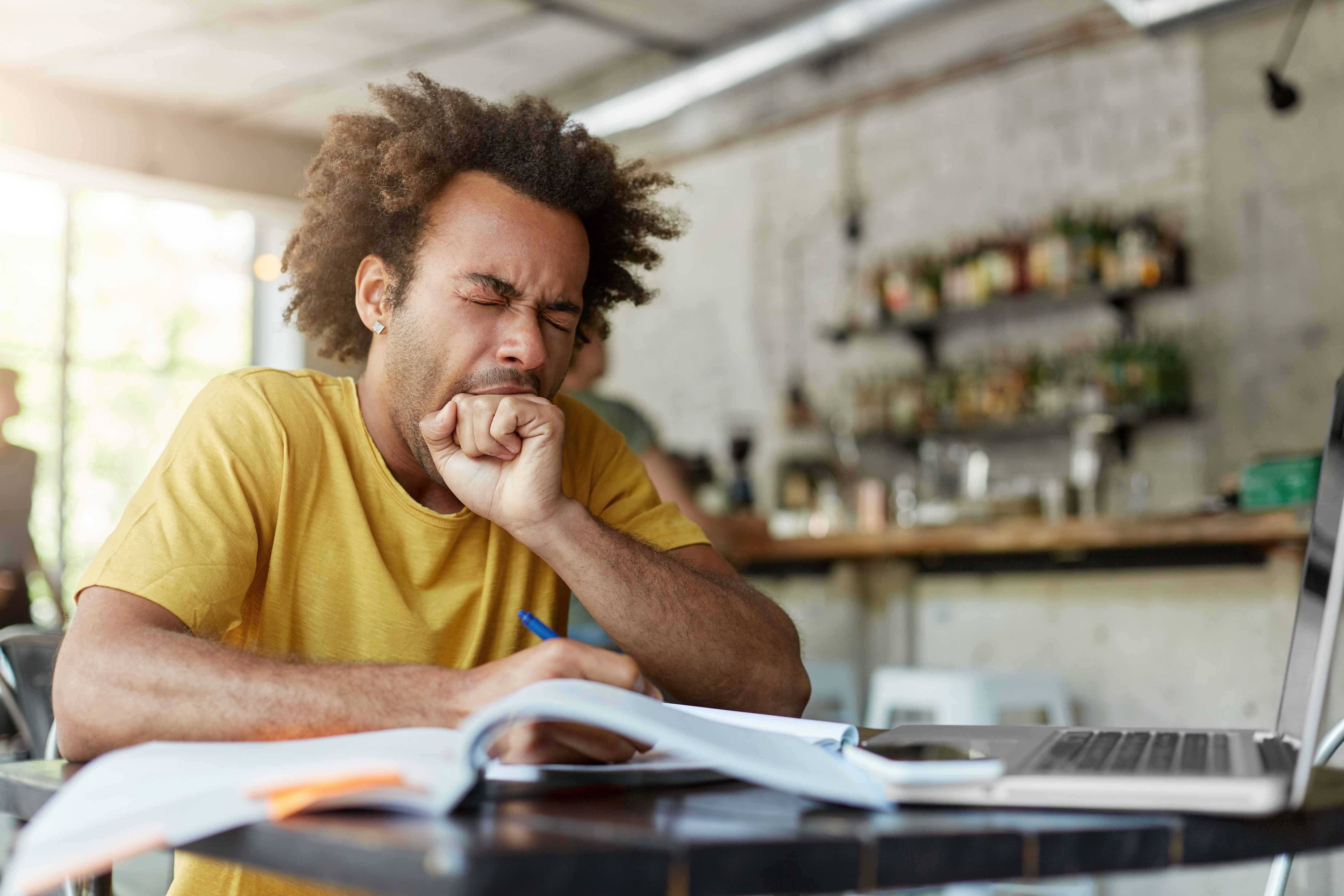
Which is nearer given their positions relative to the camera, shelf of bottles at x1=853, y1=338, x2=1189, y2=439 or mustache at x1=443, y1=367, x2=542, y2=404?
mustache at x1=443, y1=367, x2=542, y2=404

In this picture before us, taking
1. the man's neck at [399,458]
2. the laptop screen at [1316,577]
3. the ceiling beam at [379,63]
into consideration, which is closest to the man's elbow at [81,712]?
the man's neck at [399,458]

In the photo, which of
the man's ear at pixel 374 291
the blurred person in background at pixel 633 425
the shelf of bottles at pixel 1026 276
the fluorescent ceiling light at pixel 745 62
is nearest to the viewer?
the man's ear at pixel 374 291

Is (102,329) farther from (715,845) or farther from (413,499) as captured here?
(715,845)

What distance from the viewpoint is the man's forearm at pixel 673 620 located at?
118 cm

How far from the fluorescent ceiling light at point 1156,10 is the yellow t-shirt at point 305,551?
12.2ft

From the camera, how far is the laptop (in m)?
0.59

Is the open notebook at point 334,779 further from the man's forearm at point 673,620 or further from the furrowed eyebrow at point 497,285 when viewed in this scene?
the furrowed eyebrow at point 497,285

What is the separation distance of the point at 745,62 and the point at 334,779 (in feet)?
16.9

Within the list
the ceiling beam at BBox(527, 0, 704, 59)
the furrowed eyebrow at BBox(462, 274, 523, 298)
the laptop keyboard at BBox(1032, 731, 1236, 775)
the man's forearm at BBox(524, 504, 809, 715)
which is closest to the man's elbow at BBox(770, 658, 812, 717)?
the man's forearm at BBox(524, 504, 809, 715)

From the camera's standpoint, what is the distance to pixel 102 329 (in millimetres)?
7367

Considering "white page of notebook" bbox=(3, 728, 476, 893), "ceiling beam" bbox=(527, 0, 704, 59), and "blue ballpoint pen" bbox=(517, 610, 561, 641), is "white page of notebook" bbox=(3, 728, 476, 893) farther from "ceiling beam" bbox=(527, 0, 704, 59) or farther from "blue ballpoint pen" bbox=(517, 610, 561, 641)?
"ceiling beam" bbox=(527, 0, 704, 59)

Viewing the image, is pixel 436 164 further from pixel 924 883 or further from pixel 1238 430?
pixel 1238 430

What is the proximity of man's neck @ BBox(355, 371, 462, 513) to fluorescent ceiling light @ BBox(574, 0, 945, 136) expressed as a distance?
136 inches

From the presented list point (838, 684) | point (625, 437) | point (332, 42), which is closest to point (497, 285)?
point (625, 437)
